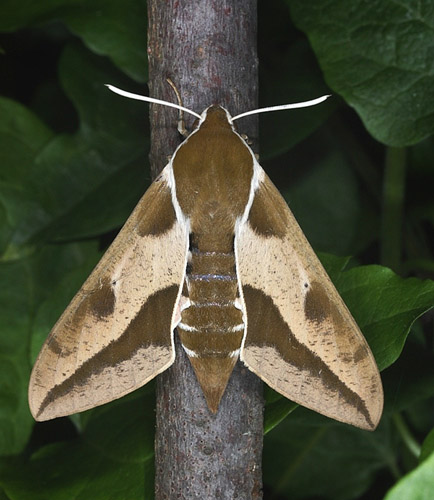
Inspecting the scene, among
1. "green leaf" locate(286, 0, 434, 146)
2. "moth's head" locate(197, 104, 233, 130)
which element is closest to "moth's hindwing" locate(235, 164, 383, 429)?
"moth's head" locate(197, 104, 233, 130)

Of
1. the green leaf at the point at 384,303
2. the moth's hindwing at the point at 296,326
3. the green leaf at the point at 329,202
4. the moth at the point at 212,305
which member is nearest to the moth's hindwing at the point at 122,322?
the moth at the point at 212,305

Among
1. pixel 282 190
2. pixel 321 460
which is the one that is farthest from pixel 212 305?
pixel 321 460

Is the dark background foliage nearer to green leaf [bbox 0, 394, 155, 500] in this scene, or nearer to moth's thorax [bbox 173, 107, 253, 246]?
green leaf [bbox 0, 394, 155, 500]

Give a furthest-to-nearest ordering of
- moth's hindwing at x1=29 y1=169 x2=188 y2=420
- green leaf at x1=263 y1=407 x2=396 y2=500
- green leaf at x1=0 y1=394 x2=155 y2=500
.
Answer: green leaf at x1=263 y1=407 x2=396 y2=500, green leaf at x1=0 y1=394 x2=155 y2=500, moth's hindwing at x1=29 y1=169 x2=188 y2=420

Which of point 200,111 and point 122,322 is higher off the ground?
point 200,111

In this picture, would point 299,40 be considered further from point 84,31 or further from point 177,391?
point 177,391

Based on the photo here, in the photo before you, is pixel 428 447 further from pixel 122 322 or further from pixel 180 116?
pixel 180 116
